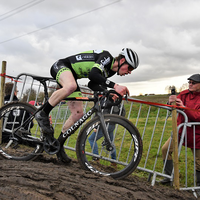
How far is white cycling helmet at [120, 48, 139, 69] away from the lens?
3803 mm

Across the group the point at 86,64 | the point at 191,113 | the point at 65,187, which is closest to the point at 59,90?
the point at 86,64

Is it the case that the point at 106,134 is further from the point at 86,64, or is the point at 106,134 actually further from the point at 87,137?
the point at 86,64

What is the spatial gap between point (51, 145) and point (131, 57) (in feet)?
6.38

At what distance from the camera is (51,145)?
3799 mm

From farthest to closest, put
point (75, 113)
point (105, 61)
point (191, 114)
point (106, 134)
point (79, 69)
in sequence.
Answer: point (191, 114) → point (75, 113) → point (79, 69) → point (105, 61) → point (106, 134)

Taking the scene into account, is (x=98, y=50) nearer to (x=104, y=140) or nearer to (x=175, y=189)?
(x=104, y=140)

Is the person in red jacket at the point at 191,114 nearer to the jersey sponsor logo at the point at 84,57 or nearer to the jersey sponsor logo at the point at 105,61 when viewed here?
the jersey sponsor logo at the point at 105,61

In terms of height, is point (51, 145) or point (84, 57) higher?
point (84, 57)

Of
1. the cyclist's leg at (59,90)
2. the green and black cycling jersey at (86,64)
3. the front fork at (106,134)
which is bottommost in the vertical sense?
the front fork at (106,134)

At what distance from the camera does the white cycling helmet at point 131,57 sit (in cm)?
380

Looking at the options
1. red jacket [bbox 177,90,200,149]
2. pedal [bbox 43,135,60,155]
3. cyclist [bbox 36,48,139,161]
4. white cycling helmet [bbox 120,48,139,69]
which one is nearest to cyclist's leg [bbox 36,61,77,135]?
cyclist [bbox 36,48,139,161]

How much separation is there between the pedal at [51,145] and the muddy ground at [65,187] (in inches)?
13.6

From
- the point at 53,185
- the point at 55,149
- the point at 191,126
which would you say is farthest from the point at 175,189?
the point at 53,185

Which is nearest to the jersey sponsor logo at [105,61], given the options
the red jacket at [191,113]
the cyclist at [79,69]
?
the cyclist at [79,69]
